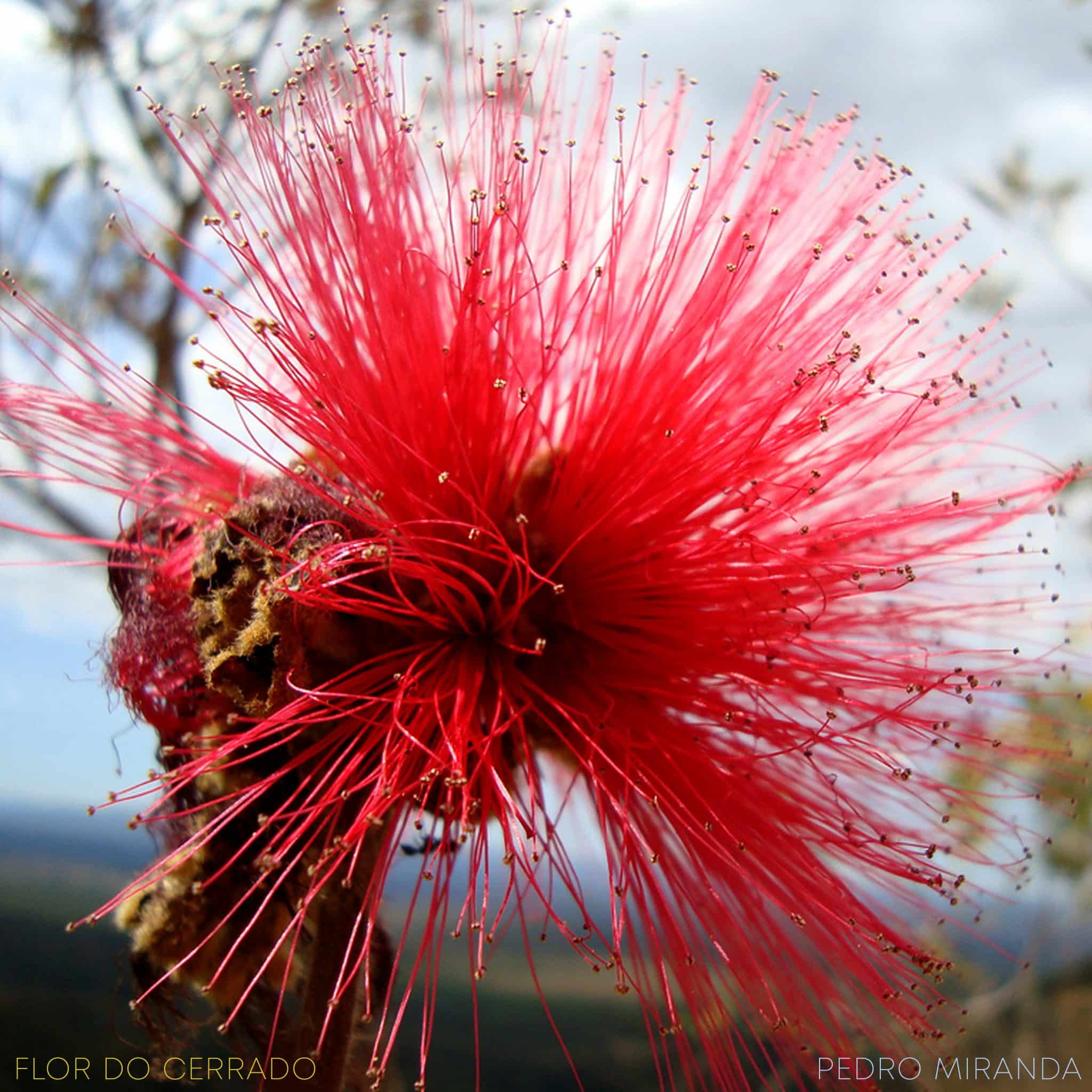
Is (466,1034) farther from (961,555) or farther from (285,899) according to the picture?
(961,555)

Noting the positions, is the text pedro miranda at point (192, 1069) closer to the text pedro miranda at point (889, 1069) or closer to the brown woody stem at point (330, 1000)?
the brown woody stem at point (330, 1000)

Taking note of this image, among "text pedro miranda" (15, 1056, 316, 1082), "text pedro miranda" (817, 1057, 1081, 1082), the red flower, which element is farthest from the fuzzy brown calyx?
"text pedro miranda" (817, 1057, 1081, 1082)

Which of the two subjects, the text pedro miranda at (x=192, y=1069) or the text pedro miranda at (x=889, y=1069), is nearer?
the text pedro miranda at (x=192, y=1069)

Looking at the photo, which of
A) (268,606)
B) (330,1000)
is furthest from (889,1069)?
(268,606)

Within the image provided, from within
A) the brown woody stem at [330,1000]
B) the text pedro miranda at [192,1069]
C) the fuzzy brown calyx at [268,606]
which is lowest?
the text pedro miranda at [192,1069]

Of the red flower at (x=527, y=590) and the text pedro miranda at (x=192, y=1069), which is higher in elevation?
the red flower at (x=527, y=590)

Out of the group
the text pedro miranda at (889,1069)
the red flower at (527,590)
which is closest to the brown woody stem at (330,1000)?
the red flower at (527,590)

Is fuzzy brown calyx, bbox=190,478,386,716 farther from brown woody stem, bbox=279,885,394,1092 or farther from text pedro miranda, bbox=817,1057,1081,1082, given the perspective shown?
text pedro miranda, bbox=817,1057,1081,1082

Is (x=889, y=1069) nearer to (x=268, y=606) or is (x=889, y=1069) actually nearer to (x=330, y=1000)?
(x=330, y=1000)
